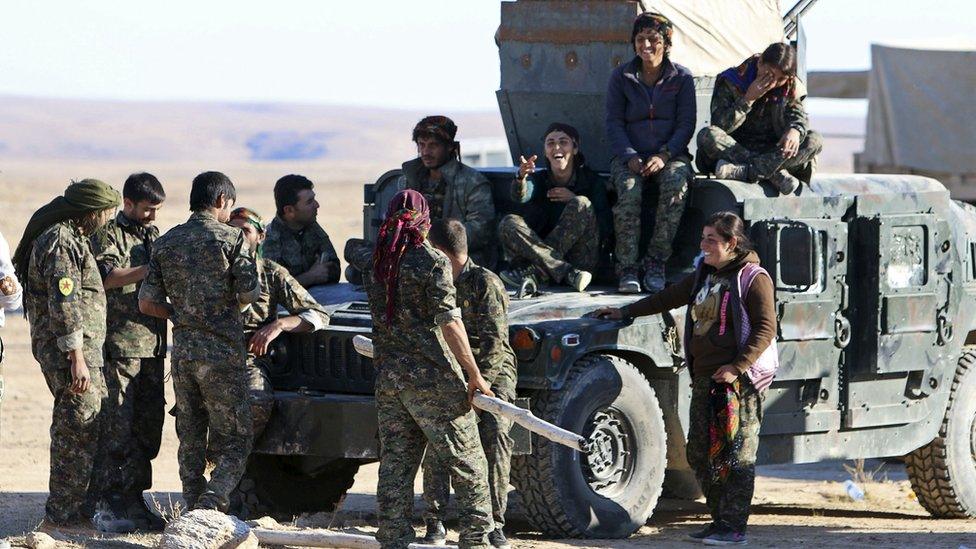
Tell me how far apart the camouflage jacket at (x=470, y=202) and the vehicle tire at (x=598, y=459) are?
1158 millimetres

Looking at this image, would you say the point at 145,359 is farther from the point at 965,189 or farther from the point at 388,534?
the point at 965,189

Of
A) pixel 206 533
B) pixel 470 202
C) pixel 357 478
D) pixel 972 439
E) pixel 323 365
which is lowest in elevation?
pixel 357 478

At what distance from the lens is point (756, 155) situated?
30.8 ft

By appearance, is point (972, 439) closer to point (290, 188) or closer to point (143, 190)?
point (290, 188)

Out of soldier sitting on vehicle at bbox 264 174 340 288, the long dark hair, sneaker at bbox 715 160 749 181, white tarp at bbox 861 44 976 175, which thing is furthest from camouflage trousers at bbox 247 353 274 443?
white tarp at bbox 861 44 976 175

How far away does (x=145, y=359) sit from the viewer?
8742 mm

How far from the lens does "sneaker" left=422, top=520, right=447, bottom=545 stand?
25.9ft

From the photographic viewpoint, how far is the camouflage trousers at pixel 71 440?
8.23 metres

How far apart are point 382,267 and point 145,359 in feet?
6.55

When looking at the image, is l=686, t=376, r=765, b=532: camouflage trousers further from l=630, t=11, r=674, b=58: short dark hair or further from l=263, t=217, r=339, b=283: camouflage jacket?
l=263, t=217, r=339, b=283: camouflage jacket

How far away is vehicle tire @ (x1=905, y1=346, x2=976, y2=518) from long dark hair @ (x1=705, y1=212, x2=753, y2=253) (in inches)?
91.6

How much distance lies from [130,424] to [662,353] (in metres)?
2.63

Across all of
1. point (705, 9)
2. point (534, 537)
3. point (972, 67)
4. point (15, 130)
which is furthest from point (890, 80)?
point (15, 130)

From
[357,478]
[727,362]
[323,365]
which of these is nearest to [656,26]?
[727,362]
